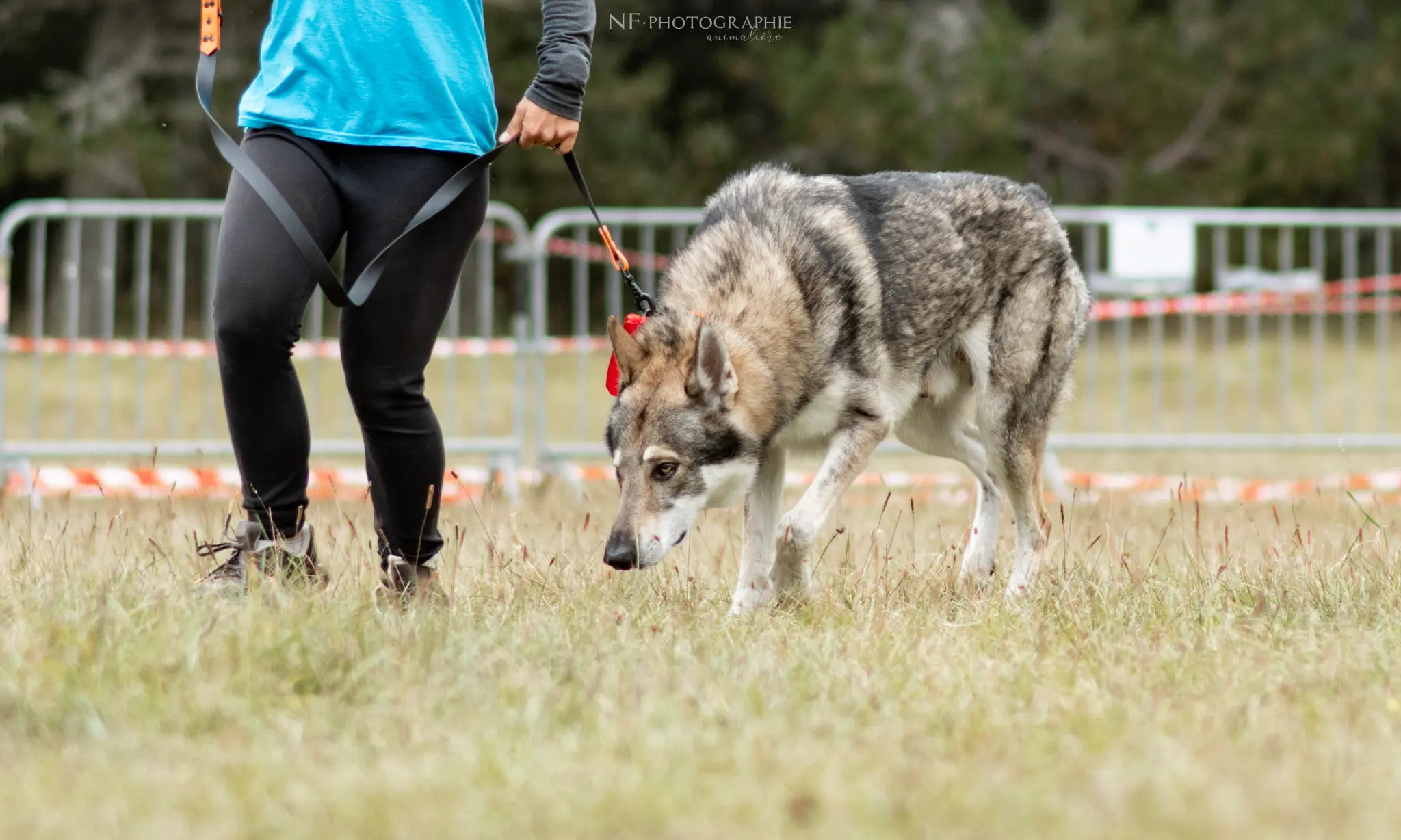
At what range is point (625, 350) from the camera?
4383 millimetres

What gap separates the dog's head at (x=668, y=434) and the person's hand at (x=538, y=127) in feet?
1.81

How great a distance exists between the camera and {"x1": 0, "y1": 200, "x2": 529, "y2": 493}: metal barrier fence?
8.57m

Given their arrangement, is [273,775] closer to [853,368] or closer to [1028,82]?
[853,368]

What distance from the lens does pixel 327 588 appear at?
386cm

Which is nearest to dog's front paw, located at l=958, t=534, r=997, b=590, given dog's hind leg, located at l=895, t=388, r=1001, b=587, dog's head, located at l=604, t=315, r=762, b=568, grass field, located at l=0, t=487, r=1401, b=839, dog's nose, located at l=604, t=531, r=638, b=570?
dog's hind leg, located at l=895, t=388, r=1001, b=587

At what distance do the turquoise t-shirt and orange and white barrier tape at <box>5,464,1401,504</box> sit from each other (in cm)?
312

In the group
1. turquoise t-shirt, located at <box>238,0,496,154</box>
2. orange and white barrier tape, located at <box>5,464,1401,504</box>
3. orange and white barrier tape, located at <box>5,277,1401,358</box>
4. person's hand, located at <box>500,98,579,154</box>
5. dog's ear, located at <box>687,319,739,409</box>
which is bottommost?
orange and white barrier tape, located at <box>5,464,1401,504</box>

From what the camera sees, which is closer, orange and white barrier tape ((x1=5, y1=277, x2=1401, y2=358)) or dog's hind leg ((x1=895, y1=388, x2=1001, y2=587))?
dog's hind leg ((x1=895, y1=388, x2=1001, y2=587))

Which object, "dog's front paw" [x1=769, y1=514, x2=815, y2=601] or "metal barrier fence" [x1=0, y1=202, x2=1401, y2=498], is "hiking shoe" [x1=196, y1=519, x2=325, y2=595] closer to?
"metal barrier fence" [x1=0, y1=202, x2=1401, y2=498]

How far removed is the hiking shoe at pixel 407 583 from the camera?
156 inches

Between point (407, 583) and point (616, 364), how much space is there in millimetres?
879

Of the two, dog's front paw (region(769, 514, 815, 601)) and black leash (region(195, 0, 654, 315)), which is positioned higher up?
black leash (region(195, 0, 654, 315))

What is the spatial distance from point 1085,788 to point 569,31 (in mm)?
2374

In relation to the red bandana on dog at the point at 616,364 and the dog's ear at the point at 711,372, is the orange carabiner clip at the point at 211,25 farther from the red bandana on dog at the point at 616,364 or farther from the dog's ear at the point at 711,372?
the dog's ear at the point at 711,372
